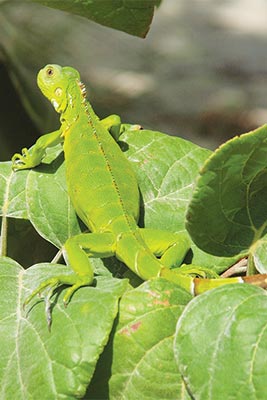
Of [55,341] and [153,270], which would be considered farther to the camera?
[153,270]

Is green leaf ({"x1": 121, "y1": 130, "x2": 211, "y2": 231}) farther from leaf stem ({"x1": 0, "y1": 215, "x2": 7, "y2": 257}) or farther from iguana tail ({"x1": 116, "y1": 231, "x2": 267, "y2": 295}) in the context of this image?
leaf stem ({"x1": 0, "y1": 215, "x2": 7, "y2": 257})

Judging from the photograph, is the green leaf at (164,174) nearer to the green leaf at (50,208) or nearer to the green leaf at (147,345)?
the green leaf at (50,208)

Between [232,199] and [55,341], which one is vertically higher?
[232,199]

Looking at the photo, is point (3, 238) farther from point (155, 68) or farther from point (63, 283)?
point (155, 68)

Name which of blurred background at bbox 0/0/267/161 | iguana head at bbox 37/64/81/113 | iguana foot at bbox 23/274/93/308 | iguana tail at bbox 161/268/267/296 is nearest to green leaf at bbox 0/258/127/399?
iguana foot at bbox 23/274/93/308

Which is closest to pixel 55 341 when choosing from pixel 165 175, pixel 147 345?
pixel 147 345
